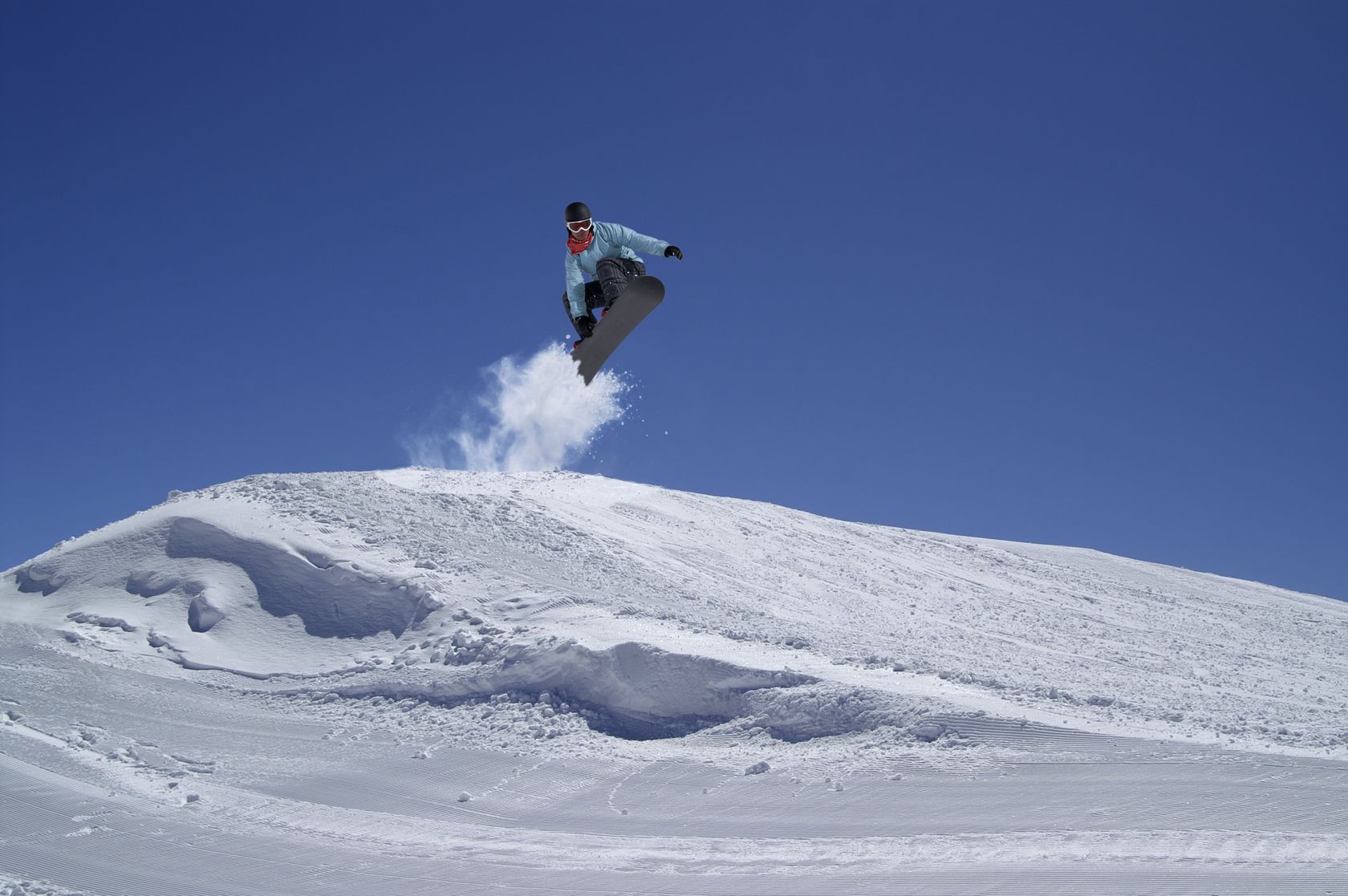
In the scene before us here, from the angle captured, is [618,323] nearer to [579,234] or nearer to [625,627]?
[579,234]

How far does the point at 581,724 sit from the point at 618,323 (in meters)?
5.29

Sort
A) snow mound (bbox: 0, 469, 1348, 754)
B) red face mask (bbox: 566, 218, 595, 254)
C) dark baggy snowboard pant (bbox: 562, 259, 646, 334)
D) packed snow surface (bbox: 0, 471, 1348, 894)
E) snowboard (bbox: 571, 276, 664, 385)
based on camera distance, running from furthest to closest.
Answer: snow mound (bbox: 0, 469, 1348, 754), dark baggy snowboard pant (bbox: 562, 259, 646, 334), snowboard (bbox: 571, 276, 664, 385), red face mask (bbox: 566, 218, 595, 254), packed snow surface (bbox: 0, 471, 1348, 894)

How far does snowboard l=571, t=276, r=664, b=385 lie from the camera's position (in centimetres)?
823

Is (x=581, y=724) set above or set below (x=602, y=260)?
below

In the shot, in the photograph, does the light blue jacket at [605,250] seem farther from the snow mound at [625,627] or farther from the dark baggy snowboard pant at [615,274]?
the snow mound at [625,627]

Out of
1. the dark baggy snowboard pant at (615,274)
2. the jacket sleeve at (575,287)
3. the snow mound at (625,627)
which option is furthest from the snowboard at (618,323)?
the snow mound at (625,627)

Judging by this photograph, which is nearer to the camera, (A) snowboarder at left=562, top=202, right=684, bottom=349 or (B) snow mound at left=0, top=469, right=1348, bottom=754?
(A) snowboarder at left=562, top=202, right=684, bottom=349

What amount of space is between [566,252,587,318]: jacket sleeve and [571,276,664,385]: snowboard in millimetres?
254

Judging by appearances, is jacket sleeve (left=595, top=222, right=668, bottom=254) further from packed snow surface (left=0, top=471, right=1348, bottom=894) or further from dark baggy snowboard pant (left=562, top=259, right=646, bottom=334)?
packed snow surface (left=0, top=471, right=1348, bottom=894)

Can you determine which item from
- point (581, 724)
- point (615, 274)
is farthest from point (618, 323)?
point (581, 724)

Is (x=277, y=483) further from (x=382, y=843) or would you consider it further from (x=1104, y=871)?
(x=1104, y=871)

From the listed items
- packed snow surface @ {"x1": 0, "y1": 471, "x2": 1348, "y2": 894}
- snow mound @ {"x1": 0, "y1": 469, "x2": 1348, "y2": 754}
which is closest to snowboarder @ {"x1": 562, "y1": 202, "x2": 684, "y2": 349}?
packed snow surface @ {"x1": 0, "y1": 471, "x2": 1348, "y2": 894}

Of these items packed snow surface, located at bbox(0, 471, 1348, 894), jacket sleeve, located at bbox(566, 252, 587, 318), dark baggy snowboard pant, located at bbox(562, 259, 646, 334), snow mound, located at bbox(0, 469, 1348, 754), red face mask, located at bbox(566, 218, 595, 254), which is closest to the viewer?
packed snow surface, located at bbox(0, 471, 1348, 894)

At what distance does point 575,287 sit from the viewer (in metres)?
8.74
